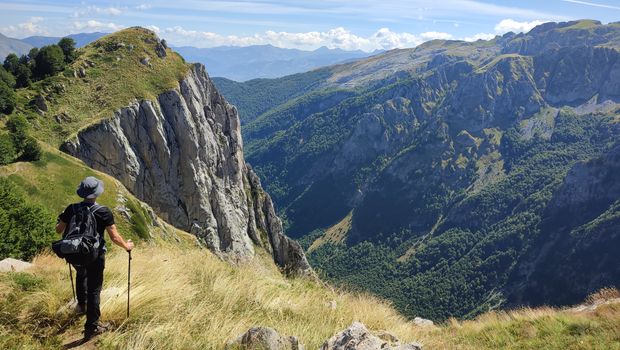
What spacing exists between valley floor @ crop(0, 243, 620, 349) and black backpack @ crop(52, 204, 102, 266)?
4.28 ft

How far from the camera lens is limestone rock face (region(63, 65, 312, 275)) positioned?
183 feet

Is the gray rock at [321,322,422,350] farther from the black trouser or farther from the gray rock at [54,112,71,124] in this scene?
the gray rock at [54,112,71,124]

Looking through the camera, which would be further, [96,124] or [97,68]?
[97,68]

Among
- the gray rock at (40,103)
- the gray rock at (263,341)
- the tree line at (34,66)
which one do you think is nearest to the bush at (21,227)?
the gray rock at (263,341)

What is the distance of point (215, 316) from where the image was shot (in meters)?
10.2

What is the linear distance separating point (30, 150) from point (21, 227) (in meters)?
Answer: 27.5

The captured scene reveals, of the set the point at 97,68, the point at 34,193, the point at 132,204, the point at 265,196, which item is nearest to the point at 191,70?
the point at 97,68

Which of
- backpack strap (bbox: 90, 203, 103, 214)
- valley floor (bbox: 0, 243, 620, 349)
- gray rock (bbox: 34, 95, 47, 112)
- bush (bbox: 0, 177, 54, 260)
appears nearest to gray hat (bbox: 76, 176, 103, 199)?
backpack strap (bbox: 90, 203, 103, 214)

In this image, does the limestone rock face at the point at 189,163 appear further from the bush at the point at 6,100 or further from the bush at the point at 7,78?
the bush at the point at 7,78

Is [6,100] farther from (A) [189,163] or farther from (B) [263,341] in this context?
(B) [263,341]

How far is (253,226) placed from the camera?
256 feet

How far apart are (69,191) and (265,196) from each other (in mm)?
51109

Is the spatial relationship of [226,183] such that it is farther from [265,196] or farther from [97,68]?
[97,68]

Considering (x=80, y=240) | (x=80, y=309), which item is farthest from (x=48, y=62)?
(x=80, y=240)
